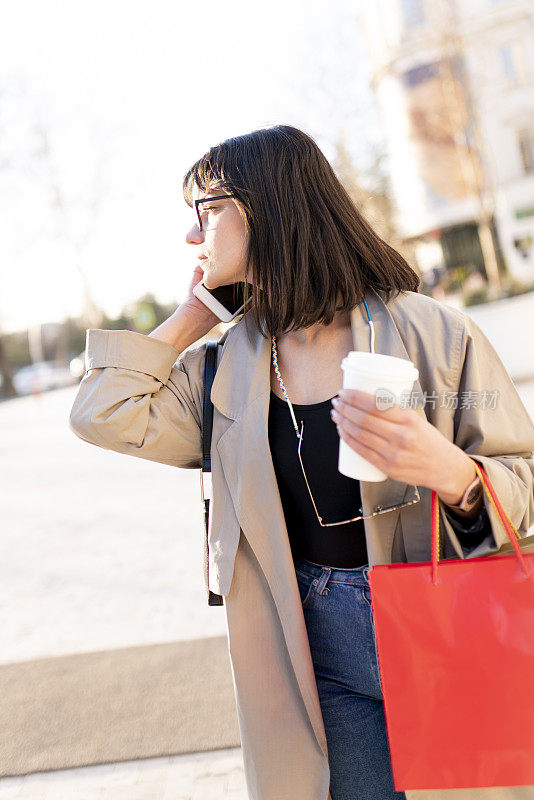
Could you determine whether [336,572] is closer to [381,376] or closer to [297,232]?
[381,376]

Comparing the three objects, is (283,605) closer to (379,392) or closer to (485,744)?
(485,744)

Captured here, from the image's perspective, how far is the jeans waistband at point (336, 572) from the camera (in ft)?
5.98

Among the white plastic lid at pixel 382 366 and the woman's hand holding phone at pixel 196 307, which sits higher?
the woman's hand holding phone at pixel 196 307

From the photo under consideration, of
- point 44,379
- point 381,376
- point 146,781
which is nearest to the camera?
point 381,376

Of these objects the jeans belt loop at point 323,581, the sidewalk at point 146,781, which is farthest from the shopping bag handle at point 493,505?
the sidewalk at point 146,781

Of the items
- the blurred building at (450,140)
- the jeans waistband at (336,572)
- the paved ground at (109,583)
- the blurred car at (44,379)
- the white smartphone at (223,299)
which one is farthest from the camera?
the blurred car at (44,379)

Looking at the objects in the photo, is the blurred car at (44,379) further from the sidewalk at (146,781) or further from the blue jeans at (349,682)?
the blue jeans at (349,682)

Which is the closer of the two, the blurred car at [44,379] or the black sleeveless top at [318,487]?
the black sleeveless top at [318,487]

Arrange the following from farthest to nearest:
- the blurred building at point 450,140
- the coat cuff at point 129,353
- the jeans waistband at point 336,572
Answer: the blurred building at point 450,140 < the coat cuff at point 129,353 < the jeans waistband at point 336,572

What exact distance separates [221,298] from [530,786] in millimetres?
1349

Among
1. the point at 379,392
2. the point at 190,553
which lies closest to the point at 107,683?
the point at 190,553

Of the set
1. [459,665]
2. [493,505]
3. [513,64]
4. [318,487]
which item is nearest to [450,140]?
[513,64]

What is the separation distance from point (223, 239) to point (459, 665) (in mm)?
1088

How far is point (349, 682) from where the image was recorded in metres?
1.86
